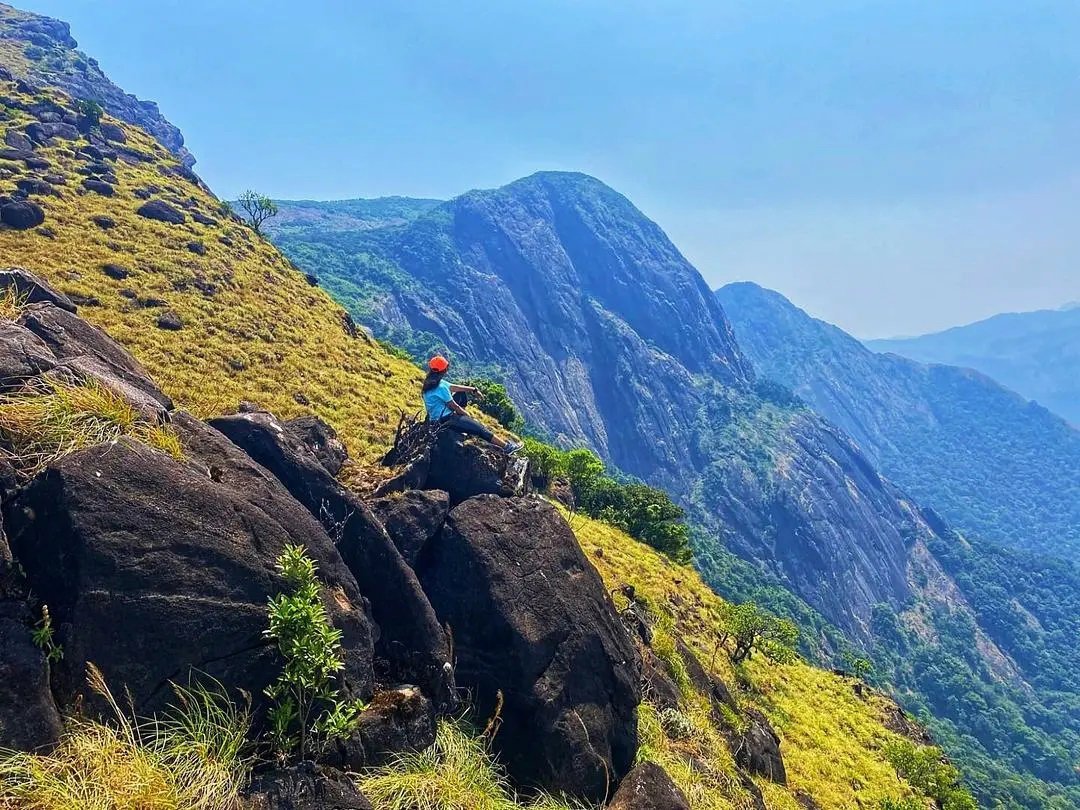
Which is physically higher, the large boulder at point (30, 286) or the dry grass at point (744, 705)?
the large boulder at point (30, 286)

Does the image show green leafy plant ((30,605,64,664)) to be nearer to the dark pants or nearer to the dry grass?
the dark pants

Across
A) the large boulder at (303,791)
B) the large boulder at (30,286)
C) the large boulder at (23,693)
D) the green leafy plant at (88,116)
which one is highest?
the green leafy plant at (88,116)

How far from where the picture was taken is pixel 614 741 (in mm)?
10000

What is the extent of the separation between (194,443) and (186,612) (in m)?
2.95

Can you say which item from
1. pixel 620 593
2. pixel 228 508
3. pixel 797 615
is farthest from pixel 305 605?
pixel 797 615

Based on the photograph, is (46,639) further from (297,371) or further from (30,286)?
(297,371)

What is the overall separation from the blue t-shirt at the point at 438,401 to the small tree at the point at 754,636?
25298mm

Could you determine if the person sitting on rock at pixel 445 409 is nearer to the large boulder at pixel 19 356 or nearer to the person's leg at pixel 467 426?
the person's leg at pixel 467 426

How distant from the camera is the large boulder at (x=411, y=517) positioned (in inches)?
416

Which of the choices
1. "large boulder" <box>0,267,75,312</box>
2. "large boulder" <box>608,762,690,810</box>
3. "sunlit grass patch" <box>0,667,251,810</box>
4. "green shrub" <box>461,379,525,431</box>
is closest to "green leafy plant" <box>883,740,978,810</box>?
"large boulder" <box>608,762,690,810</box>

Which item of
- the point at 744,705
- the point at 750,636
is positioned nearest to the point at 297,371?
the point at 750,636

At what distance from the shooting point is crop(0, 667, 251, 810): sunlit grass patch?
16.8 feet

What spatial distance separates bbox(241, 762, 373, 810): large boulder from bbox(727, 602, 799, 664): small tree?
96.6 feet

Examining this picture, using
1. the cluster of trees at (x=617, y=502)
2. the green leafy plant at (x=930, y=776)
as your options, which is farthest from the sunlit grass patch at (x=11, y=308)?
the cluster of trees at (x=617, y=502)
